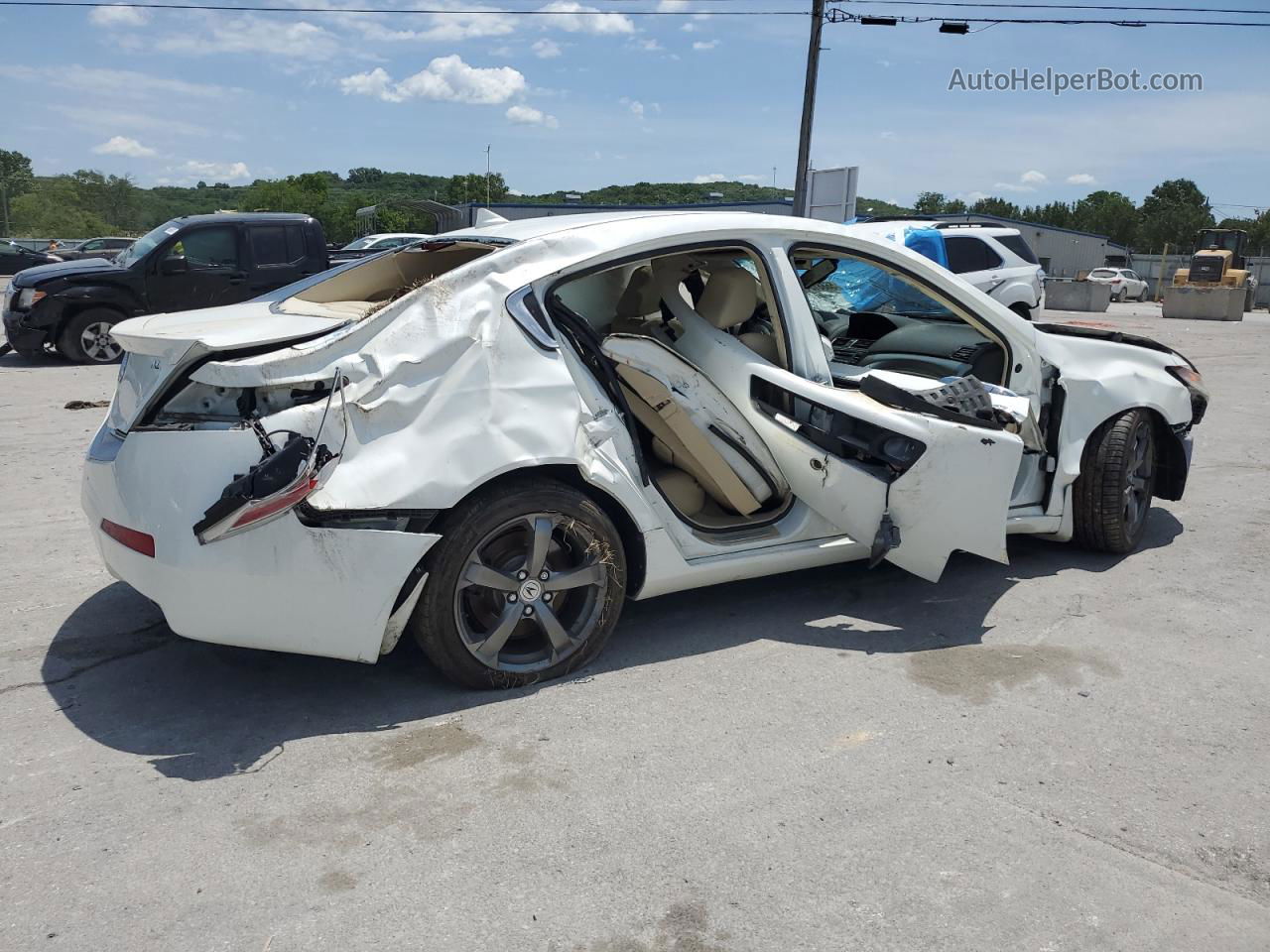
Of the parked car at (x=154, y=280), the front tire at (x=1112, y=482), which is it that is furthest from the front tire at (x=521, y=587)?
the parked car at (x=154, y=280)

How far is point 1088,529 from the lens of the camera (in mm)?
5238

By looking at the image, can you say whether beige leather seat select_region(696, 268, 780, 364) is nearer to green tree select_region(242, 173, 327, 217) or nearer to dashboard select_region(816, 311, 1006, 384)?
dashboard select_region(816, 311, 1006, 384)

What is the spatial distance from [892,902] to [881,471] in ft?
6.25

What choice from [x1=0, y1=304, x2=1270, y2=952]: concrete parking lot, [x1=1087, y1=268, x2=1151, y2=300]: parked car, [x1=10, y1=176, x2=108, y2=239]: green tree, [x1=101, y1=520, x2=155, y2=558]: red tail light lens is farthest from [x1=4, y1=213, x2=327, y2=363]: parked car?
[x1=10, y1=176, x2=108, y2=239]: green tree

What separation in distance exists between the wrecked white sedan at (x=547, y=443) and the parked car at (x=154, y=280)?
28.5ft

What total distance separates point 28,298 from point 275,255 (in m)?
2.89

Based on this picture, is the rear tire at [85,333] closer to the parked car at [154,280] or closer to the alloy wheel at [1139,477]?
the parked car at [154,280]

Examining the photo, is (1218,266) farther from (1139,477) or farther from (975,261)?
(1139,477)

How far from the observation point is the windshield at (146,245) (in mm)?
12219

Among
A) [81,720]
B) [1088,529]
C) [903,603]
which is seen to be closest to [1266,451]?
[1088,529]

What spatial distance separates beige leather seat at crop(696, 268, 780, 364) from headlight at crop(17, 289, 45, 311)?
10.6 meters

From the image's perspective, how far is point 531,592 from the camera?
11.9 feet

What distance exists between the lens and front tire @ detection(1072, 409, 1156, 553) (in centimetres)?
511

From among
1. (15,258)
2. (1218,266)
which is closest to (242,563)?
(15,258)
